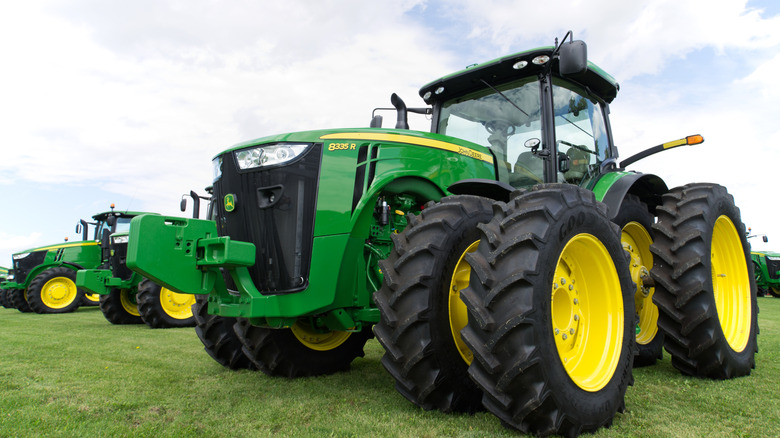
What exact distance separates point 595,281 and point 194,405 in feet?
8.41

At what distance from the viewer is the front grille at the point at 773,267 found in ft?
56.1

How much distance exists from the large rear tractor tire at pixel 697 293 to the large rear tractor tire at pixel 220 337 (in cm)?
338

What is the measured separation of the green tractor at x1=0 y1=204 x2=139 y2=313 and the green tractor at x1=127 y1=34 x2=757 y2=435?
9699 millimetres

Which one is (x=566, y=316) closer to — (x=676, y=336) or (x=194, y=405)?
(x=676, y=336)

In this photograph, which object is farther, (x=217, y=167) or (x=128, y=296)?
(x=128, y=296)

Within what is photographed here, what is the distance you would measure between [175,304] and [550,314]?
7.71 meters

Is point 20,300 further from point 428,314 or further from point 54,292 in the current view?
point 428,314

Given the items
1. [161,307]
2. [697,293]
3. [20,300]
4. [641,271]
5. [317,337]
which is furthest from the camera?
[20,300]

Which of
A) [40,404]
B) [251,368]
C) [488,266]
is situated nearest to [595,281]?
[488,266]

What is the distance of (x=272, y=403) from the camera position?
3.15 metres

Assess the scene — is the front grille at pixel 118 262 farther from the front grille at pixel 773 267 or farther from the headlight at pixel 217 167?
the front grille at pixel 773 267

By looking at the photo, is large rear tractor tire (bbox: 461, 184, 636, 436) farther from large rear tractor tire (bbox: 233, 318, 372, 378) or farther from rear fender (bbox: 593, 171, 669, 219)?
large rear tractor tire (bbox: 233, 318, 372, 378)

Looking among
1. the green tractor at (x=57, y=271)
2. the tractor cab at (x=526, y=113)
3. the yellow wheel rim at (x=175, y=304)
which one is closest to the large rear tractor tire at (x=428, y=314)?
the tractor cab at (x=526, y=113)

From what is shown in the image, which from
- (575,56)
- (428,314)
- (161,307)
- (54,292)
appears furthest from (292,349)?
(54,292)
